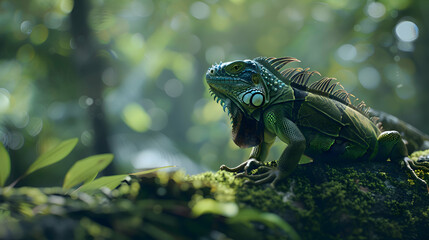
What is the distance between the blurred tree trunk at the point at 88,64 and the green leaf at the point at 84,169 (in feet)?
31.4

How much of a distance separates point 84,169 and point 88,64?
34.5ft

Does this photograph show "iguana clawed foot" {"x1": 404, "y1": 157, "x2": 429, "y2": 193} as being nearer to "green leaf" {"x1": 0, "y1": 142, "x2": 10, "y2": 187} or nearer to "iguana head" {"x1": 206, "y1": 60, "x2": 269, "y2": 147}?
"iguana head" {"x1": 206, "y1": 60, "x2": 269, "y2": 147}

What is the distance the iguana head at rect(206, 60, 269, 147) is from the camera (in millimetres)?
3023

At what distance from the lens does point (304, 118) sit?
3055 mm

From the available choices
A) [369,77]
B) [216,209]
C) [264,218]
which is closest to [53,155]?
[216,209]

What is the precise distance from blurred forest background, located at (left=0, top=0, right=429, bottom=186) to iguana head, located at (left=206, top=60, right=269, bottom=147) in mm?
7636

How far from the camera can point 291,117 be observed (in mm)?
3035

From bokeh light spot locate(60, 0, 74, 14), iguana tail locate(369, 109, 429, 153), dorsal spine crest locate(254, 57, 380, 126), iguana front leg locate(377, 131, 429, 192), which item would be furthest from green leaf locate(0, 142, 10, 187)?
bokeh light spot locate(60, 0, 74, 14)

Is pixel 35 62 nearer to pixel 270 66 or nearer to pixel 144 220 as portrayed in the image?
pixel 270 66

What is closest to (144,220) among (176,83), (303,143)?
(303,143)

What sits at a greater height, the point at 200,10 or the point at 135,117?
the point at 200,10

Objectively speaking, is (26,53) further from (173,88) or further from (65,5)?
(173,88)

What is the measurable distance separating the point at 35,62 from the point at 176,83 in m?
23.3

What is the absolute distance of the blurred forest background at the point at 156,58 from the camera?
14.0 m
